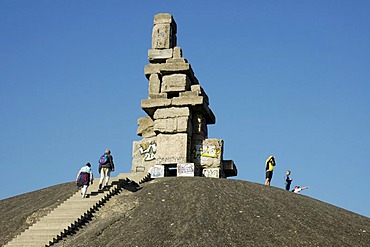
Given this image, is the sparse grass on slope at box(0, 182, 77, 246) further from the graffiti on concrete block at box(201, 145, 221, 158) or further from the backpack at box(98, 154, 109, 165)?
the graffiti on concrete block at box(201, 145, 221, 158)

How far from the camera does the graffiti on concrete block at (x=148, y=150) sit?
39594 mm

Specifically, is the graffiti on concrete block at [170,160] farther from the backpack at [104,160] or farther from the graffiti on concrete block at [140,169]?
the backpack at [104,160]

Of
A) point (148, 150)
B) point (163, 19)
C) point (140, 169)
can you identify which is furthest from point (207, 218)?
point (163, 19)

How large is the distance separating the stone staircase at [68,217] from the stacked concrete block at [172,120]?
5.75 metres

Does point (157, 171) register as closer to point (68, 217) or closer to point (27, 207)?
point (27, 207)

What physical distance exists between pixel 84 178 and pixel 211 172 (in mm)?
10028

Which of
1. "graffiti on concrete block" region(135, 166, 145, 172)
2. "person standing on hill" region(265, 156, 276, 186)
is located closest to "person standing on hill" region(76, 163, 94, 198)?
"graffiti on concrete block" region(135, 166, 145, 172)

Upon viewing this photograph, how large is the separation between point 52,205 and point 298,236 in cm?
1256

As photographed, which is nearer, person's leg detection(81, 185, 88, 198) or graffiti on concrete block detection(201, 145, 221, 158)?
person's leg detection(81, 185, 88, 198)

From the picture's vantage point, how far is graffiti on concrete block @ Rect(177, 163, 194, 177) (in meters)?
37.8

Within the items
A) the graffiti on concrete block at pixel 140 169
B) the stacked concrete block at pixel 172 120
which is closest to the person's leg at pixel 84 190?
the stacked concrete block at pixel 172 120

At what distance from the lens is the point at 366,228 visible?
95.0ft

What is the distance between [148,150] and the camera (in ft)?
131

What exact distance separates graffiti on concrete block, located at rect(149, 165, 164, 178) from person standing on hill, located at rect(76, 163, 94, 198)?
22.4 ft
